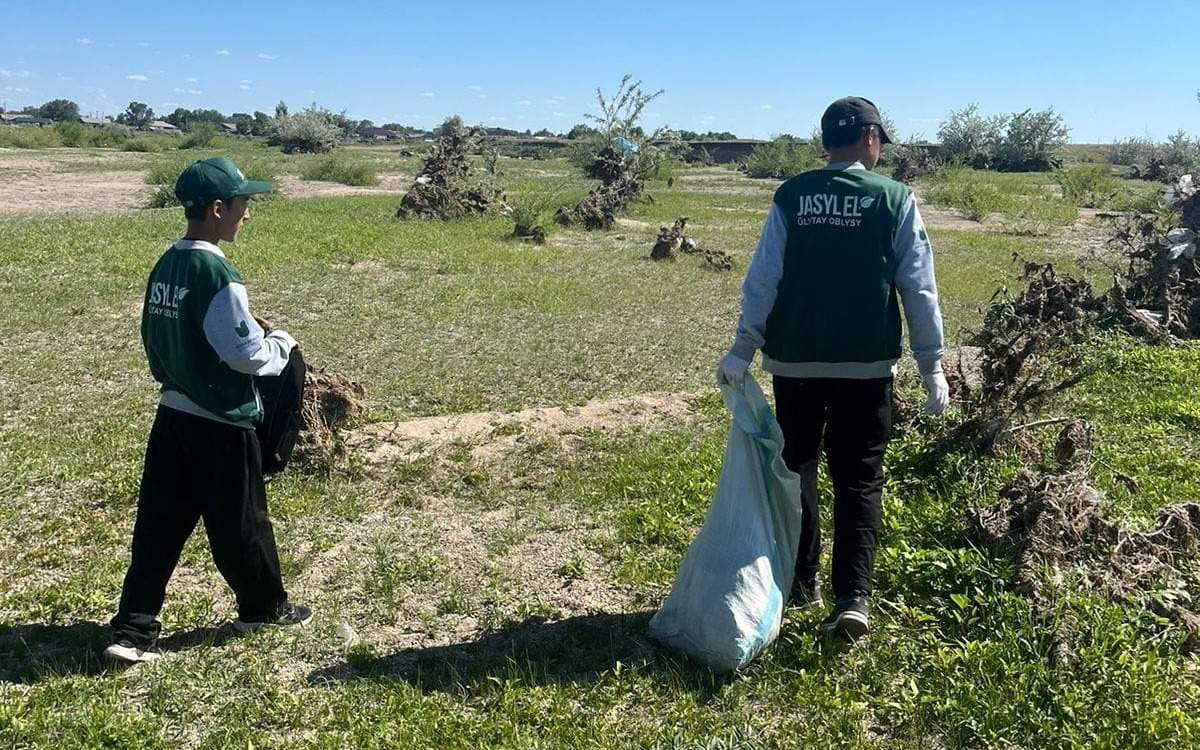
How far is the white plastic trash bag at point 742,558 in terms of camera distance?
121 inches

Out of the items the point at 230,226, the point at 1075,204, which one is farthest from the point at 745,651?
the point at 1075,204

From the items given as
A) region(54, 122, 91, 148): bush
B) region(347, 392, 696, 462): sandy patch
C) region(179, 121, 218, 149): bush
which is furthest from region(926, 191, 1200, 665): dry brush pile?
region(54, 122, 91, 148): bush

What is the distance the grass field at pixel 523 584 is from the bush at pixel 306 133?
34.6 metres

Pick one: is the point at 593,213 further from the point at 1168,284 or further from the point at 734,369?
the point at 734,369

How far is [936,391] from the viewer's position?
10.8ft

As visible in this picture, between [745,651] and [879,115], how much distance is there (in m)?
1.83

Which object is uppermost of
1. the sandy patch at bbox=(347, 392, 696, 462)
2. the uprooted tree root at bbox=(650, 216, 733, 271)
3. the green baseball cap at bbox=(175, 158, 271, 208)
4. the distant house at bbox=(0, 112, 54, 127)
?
the distant house at bbox=(0, 112, 54, 127)

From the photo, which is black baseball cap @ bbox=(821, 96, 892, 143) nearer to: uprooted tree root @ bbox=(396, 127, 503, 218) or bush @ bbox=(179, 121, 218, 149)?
uprooted tree root @ bbox=(396, 127, 503, 218)

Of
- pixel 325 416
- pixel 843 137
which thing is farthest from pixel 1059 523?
pixel 325 416

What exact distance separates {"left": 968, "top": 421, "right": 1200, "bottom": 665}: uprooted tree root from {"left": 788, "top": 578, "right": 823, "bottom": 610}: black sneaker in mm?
725

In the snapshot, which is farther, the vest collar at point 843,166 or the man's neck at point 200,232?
the vest collar at point 843,166

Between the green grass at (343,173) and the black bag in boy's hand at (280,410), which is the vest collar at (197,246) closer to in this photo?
the black bag in boy's hand at (280,410)

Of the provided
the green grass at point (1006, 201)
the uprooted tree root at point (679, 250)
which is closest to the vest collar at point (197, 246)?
the uprooted tree root at point (679, 250)

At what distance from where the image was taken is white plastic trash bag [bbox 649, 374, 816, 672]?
307 cm
